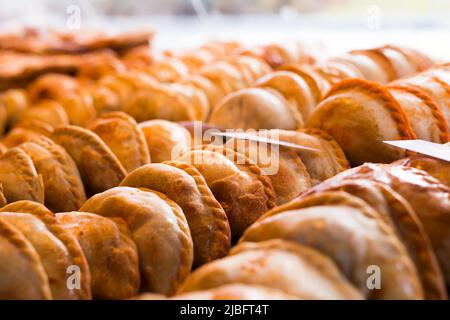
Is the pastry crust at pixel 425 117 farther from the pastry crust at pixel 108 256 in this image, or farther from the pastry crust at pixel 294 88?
the pastry crust at pixel 108 256

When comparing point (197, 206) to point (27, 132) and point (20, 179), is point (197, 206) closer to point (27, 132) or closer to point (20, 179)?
point (20, 179)

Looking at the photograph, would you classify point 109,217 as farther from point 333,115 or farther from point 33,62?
point 33,62

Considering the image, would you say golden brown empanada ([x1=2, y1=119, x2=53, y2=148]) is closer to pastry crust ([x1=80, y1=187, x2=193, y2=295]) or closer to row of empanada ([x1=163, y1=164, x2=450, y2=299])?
pastry crust ([x1=80, y1=187, x2=193, y2=295])

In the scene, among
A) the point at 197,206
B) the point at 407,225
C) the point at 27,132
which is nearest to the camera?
the point at 407,225

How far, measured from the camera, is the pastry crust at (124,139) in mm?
1534

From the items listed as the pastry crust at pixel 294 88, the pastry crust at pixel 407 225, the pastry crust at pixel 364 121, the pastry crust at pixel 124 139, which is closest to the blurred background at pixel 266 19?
the pastry crust at pixel 294 88

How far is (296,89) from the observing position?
5.66 feet

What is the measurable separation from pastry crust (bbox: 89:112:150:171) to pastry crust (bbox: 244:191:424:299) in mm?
804

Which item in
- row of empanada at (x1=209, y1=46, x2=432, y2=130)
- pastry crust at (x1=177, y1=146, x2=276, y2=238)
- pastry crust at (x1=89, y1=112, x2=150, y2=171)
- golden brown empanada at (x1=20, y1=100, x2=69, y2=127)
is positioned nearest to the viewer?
pastry crust at (x1=177, y1=146, x2=276, y2=238)

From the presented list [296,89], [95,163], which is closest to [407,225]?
[95,163]

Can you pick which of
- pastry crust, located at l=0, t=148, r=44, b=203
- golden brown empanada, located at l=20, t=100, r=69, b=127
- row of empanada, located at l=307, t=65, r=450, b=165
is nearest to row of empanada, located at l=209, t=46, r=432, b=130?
row of empanada, located at l=307, t=65, r=450, b=165

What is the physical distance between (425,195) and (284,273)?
0.99 feet

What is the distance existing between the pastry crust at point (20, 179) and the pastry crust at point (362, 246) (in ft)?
2.43

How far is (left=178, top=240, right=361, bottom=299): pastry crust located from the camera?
726 mm
